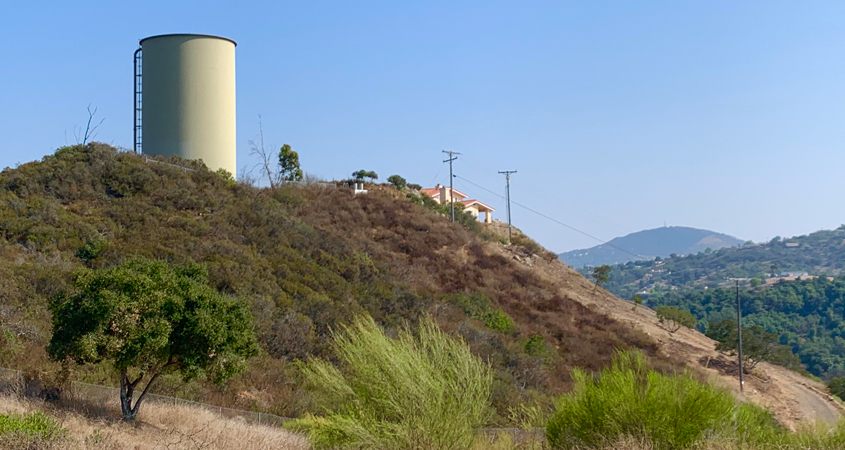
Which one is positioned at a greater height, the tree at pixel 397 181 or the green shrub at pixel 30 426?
the tree at pixel 397 181

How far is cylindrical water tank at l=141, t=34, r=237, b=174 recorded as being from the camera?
33.0 m

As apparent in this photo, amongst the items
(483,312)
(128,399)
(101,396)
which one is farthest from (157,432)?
(483,312)

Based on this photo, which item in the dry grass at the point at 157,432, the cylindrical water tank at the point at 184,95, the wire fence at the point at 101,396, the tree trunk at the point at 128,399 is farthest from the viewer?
the cylindrical water tank at the point at 184,95

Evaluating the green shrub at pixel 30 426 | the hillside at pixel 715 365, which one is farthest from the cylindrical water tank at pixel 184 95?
the green shrub at pixel 30 426

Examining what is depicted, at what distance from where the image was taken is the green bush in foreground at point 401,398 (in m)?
12.9

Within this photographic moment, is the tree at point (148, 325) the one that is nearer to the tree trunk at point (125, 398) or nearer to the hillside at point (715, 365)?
the tree trunk at point (125, 398)

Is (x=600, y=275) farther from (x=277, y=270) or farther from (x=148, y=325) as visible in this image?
(x=148, y=325)

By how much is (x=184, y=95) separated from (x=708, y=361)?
79.8ft

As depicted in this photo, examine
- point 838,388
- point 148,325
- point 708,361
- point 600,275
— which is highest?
point 600,275

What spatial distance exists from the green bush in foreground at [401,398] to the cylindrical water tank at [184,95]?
2167cm

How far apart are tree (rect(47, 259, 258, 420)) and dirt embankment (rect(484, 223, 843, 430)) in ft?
69.0

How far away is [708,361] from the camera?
29.1 metres

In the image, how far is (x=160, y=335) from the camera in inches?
494

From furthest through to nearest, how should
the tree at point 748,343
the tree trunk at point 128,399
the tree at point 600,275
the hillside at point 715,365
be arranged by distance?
1. the tree at point 600,275
2. the tree at point 748,343
3. the hillside at point 715,365
4. the tree trunk at point 128,399
